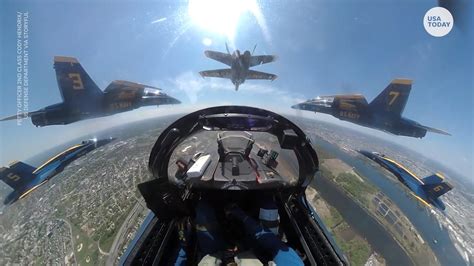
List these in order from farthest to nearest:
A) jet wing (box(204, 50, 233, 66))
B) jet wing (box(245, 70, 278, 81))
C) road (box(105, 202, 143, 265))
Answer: jet wing (box(245, 70, 278, 81))
jet wing (box(204, 50, 233, 66))
road (box(105, 202, 143, 265))

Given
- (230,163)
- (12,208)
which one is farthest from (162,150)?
(12,208)

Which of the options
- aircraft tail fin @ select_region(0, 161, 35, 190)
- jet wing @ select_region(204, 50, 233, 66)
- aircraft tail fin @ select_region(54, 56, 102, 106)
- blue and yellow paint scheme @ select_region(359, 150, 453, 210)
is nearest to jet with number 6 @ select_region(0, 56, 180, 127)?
aircraft tail fin @ select_region(54, 56, 102, 106)

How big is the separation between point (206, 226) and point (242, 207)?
0.62m

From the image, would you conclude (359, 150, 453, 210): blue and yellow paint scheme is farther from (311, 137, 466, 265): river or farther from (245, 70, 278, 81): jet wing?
(245, 70, 278, 81): jet wing

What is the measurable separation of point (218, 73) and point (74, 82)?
13.6 metres

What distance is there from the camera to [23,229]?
12.4 m

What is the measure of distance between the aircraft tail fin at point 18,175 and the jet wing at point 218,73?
15.8 m

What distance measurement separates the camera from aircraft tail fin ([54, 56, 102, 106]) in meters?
9.05

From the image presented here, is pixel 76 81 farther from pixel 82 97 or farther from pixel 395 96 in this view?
pixel 395 96

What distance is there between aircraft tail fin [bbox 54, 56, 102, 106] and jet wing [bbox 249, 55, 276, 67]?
12.2 meters

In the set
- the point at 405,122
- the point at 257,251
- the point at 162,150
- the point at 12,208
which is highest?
the point at 162,150

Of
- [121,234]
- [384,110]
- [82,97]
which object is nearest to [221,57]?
[82,97]

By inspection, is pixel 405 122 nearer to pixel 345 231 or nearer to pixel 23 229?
pixel 345 231

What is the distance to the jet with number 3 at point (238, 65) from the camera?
55.1 ft
